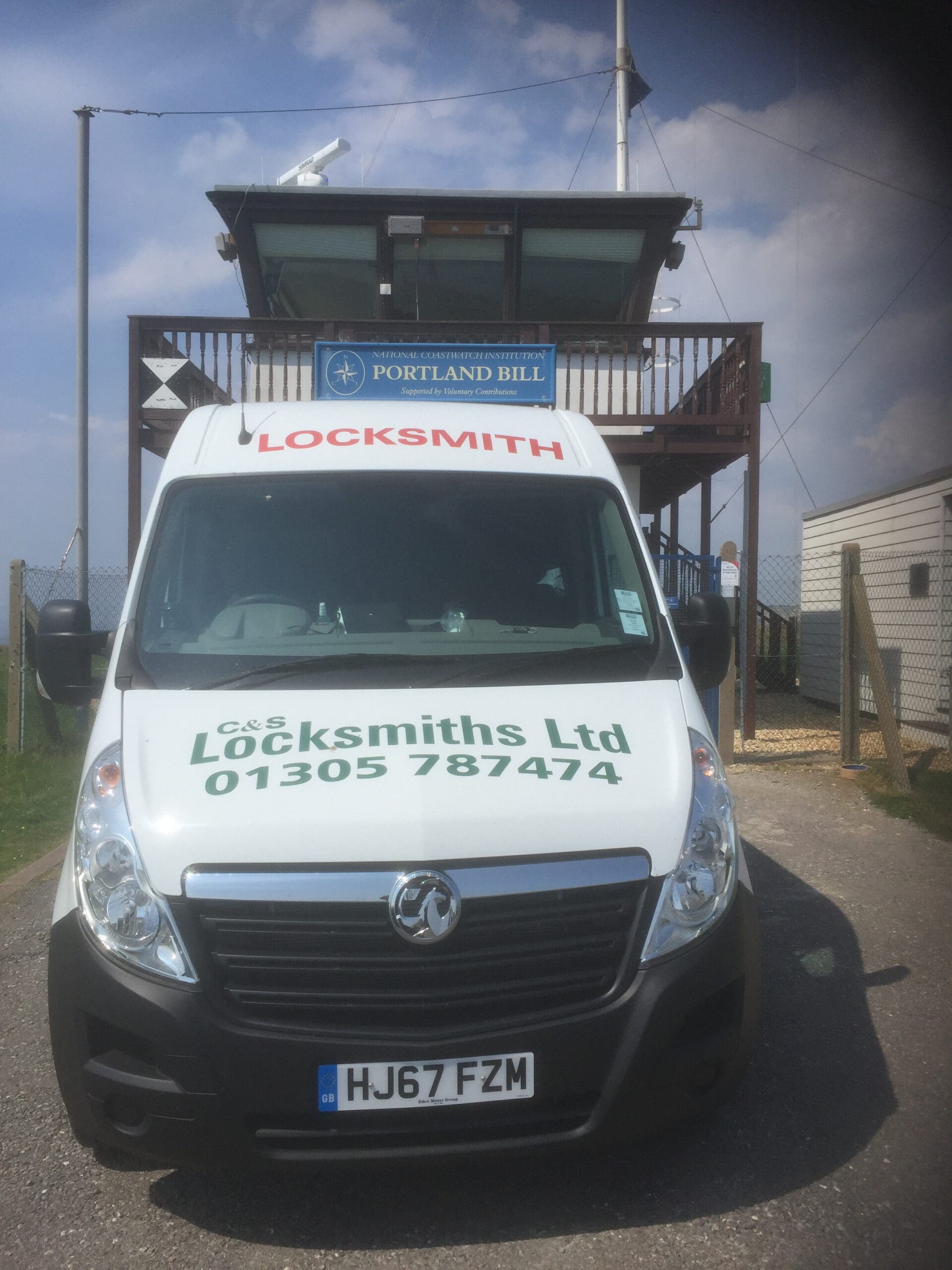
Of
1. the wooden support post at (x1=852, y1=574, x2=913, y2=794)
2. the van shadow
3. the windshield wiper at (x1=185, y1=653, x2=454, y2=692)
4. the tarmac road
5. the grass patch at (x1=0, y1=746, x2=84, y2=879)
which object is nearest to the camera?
the tarmac road

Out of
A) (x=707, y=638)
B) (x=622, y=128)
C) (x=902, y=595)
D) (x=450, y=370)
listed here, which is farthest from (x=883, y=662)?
(x=622, y=128)

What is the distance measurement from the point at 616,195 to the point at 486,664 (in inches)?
436

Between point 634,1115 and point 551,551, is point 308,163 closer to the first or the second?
point 551,551

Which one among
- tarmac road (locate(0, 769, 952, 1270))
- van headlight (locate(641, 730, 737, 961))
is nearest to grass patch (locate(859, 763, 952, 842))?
tarmac road (locate(0, 769, 952, 1270))

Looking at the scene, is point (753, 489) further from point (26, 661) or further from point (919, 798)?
point (26, 661)

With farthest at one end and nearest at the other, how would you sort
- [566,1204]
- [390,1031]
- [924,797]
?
[924,797], [566,1204], [390,1031]

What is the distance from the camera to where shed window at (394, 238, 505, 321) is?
44.3ft

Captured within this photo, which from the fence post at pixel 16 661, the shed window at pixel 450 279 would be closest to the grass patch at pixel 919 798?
the fence post at pixel 16 661

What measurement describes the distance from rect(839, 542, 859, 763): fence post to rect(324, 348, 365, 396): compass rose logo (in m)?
4.28

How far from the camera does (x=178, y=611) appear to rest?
365 centimetres

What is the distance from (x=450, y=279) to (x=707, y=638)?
1108cm

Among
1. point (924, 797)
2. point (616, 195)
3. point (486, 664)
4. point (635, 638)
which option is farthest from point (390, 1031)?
point (616, 195)

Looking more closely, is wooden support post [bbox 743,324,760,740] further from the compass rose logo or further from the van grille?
the van grille

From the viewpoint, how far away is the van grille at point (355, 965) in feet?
8.47
